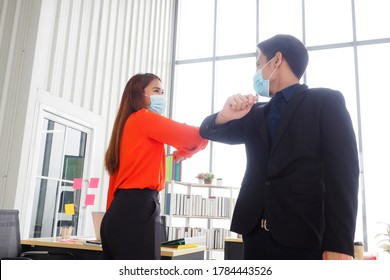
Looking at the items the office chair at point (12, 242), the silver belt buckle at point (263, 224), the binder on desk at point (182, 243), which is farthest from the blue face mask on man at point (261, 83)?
the office chair at point (12, 242)

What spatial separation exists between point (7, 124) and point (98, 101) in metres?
1.37

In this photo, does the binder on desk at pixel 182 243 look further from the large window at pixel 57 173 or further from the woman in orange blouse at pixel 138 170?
the large window at pixel 57 173

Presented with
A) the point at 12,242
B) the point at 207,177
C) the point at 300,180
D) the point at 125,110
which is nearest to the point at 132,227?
the point at 125,110

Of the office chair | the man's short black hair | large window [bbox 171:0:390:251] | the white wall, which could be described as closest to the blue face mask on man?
the man's short black hair

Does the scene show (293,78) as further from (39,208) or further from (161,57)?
(161,57)

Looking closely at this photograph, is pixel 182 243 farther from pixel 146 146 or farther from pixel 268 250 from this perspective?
pixel 268 250

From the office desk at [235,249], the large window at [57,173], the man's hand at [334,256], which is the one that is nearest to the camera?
the man's hand at [334,256]

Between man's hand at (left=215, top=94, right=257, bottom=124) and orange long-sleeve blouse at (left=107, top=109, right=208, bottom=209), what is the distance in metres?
0.30

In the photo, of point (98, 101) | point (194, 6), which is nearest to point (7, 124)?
point (98, 101)

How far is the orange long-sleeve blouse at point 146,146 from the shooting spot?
1.49 m

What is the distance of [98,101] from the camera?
4.54 metres

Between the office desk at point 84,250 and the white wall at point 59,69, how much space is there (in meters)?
0.82

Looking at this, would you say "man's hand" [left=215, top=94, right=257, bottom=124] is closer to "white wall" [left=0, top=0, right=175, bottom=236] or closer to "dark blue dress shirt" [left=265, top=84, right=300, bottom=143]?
"dark blue dress shirt" [left=265, top=84, right=300, bottom=143]

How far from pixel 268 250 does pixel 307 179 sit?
0.24 meters
